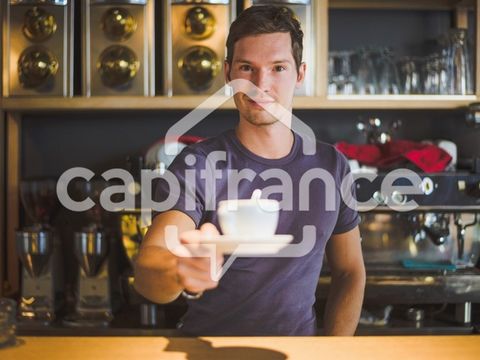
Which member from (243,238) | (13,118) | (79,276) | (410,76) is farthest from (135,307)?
(243,238)

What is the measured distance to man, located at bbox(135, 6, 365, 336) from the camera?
1.62 m

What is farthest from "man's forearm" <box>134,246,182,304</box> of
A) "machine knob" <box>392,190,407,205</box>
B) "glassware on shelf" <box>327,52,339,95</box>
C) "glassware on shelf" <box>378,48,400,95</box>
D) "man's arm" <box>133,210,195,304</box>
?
"glassware on shelf" <box>378,48,400,95</box>

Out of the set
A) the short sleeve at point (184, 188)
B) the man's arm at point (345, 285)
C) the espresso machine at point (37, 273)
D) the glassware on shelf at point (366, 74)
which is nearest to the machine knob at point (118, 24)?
the espresso machine at point (37, 273)

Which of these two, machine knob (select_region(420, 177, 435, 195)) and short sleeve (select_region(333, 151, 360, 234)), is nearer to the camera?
short sleeve (select_region(333, 151, 360, 234))

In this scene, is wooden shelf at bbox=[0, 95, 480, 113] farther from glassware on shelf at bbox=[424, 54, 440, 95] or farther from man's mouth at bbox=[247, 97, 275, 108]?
man's mouth at bbox=[247, 97, 275, 108]

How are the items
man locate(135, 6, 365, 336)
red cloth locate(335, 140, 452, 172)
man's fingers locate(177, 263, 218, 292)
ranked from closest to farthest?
1. man's fingers locate(177, 263, 218, 292)
2. man locate(135, 6, 365, 336)
3. red cloth locate(335, 140, 452, 172)

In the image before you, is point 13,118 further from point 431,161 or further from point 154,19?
point 431,161

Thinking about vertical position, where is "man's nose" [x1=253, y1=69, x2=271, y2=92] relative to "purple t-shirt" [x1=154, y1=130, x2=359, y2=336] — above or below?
above

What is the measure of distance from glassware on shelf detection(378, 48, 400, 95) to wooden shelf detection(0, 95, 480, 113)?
11cm

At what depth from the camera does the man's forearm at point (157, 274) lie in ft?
4.60

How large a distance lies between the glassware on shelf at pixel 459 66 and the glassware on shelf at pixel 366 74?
269 millimetres

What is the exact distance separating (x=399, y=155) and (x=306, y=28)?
53 cm

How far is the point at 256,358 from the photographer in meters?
1.29

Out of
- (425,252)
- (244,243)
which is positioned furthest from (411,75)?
(244,243)
